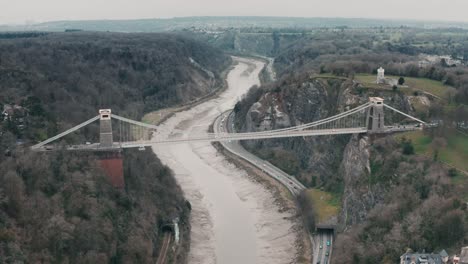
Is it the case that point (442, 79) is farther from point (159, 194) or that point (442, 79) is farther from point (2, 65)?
point (2, 65)

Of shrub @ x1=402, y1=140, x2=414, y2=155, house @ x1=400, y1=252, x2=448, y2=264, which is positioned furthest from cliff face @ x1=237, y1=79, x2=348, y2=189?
house @ x1=400, y1=252, x2=448, y2=264

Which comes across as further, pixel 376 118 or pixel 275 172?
pixel 275 172

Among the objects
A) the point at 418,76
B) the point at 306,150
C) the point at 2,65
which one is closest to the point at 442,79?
the point at 418,76

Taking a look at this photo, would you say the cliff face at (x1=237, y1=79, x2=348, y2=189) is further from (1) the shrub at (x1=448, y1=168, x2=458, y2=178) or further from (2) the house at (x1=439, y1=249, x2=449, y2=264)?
(2) the house at (x1=439, y1=249, x2=449, y2=264)

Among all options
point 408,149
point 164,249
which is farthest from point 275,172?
point 164,249

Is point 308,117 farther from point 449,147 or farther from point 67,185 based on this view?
point 67,185

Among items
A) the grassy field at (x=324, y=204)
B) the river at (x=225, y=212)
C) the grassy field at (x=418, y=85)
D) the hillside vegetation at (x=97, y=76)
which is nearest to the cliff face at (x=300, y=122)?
the grassy field at (x=324, y=204)
